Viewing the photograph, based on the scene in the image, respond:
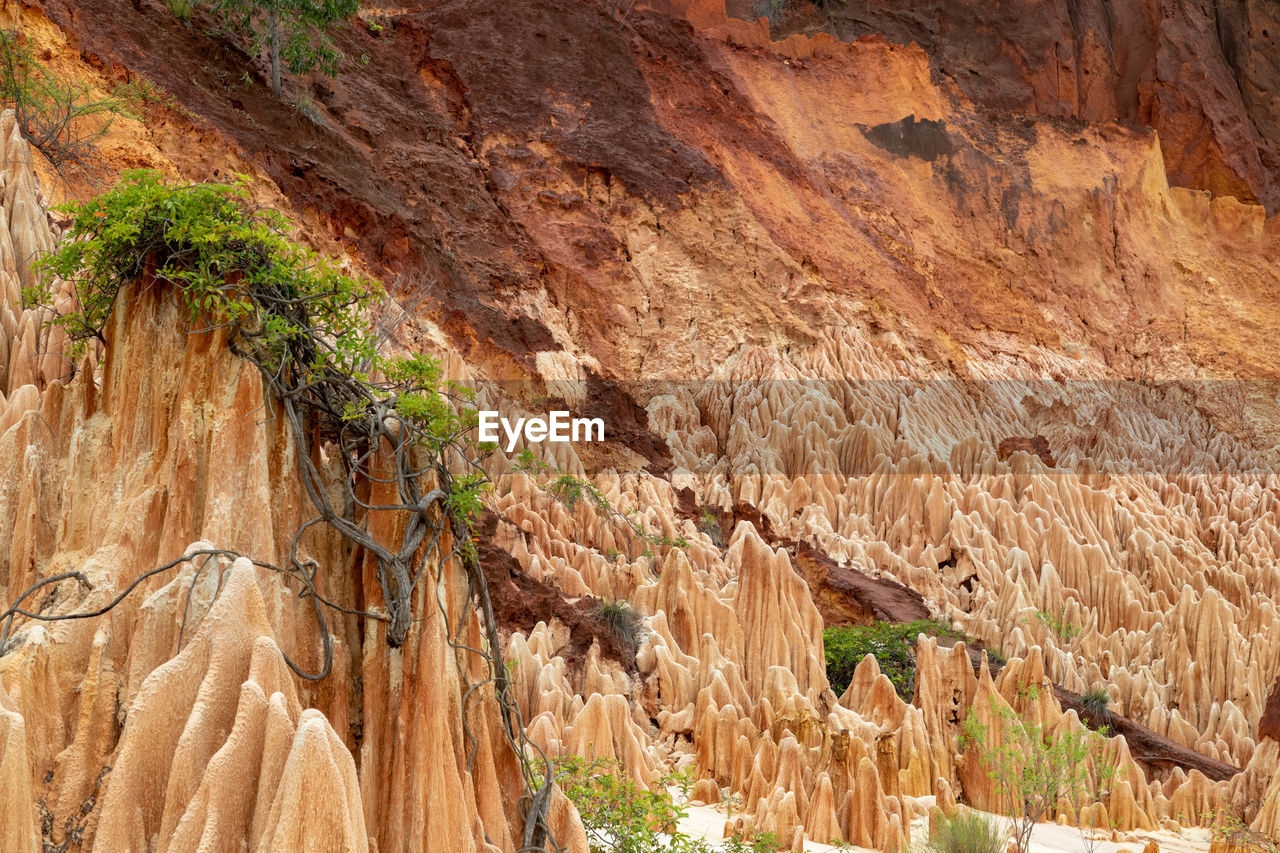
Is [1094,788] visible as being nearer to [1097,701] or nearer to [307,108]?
[1097,701]

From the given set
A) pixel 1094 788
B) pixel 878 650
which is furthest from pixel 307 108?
pixel 1094 788

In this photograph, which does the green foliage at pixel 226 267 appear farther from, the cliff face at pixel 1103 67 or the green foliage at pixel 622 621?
the cliff face at pixel 1103 67

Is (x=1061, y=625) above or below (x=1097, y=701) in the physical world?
above

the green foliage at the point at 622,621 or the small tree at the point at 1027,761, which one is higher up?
the green foliage at the point at 622,621

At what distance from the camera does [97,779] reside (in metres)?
4.51

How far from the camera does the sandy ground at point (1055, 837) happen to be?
992cm

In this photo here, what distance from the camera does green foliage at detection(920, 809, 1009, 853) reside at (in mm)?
8914

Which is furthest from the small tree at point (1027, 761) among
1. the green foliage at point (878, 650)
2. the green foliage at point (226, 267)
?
the green foliage at point (226, 267)

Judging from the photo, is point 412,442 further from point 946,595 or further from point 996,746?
point 946,595

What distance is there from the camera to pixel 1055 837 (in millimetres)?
10961

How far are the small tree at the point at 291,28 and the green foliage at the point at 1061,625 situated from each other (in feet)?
55.5

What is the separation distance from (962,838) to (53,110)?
15263 millimetres

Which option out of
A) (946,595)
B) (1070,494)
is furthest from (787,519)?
(1070,494)

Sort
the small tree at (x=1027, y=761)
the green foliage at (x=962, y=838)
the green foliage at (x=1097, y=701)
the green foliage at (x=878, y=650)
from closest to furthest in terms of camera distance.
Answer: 1. the green foliage at (x=962, y=838)
2. the small tree at (x=1027, y=761)
3. the green foliage at (x=878, y=650)
4. the green foliage at (x=1097, y=701)
